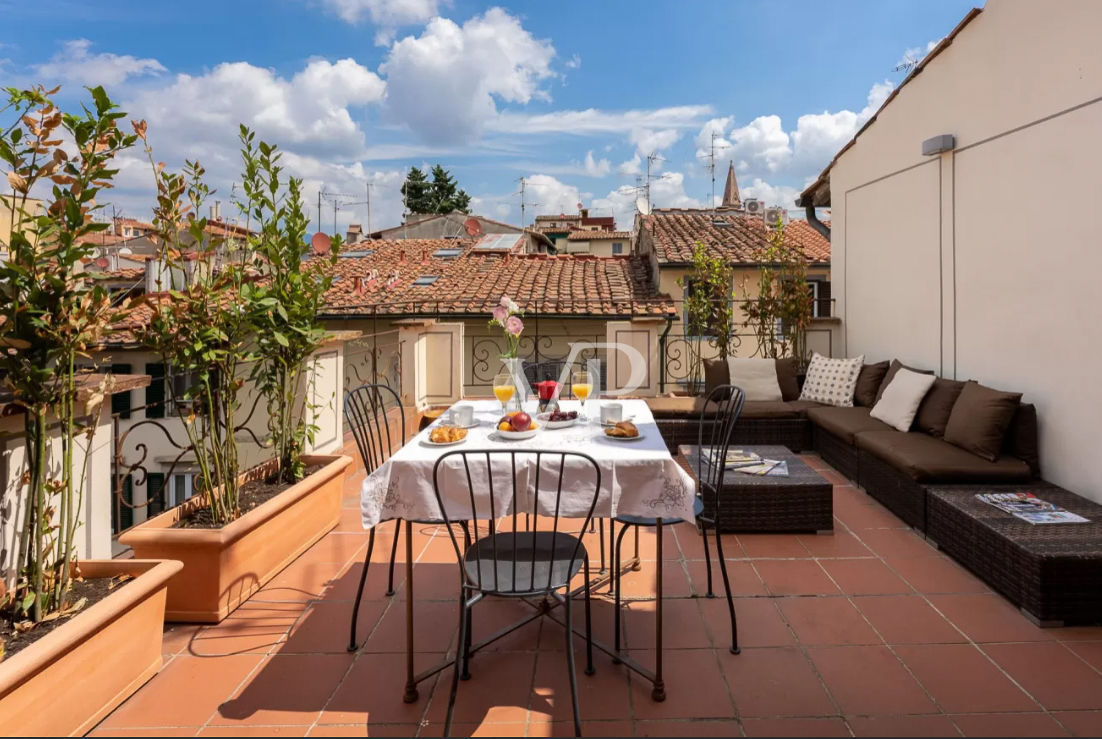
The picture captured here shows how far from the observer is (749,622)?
244 cm

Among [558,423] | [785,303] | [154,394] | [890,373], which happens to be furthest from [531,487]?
[154,394]

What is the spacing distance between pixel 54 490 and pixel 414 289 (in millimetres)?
9306

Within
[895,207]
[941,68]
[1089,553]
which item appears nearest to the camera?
[1089,553]

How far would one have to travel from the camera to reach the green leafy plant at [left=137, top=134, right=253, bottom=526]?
2.54 meters

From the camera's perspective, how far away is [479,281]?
440 inches

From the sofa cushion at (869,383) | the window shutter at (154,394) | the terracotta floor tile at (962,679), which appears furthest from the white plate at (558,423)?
the window shutter at (154,394)

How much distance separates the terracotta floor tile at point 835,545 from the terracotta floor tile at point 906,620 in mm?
515

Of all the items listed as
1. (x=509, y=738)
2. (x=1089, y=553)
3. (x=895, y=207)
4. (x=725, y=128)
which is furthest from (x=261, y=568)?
(x=725, y=128)

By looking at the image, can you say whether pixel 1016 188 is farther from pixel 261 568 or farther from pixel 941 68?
pixel 261 568

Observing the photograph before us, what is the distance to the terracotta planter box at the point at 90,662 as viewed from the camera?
5.06ft

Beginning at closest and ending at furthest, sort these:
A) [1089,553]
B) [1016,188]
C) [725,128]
Answer: [1089,553]
[1016,188]
[725,128]

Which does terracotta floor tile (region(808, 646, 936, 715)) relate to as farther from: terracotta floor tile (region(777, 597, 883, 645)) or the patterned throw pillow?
the patterned throw pillow

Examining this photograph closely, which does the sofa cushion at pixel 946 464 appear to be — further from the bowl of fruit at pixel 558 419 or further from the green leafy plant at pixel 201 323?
the green leafy plant at pixel 201 323

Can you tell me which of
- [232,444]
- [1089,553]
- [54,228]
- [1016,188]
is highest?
[1016,188]
